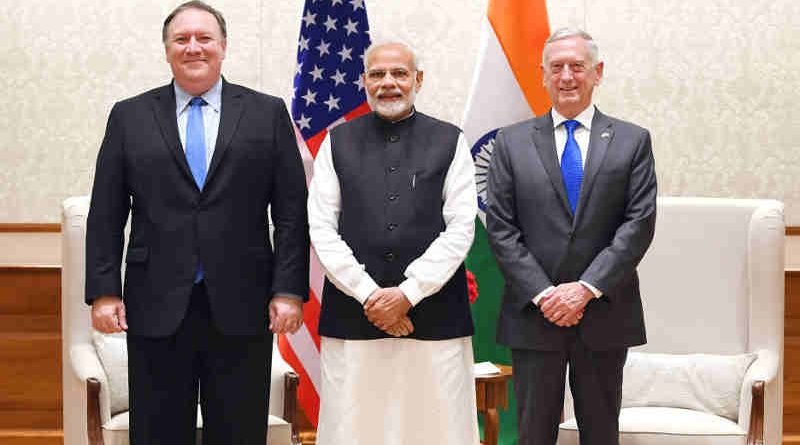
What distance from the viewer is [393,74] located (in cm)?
321

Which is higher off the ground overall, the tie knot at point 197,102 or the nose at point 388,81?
the nose at point 388,81

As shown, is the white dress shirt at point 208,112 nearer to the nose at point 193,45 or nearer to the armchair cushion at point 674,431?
the nose at point 193,45

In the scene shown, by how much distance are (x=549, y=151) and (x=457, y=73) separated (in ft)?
6.08

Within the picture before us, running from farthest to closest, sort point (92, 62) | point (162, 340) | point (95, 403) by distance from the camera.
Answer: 1. point (92, 62)
2. point (95, 403)
3. point (162, 340)

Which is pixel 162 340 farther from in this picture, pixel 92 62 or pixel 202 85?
pixel 92 62

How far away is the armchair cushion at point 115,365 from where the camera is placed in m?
3.83

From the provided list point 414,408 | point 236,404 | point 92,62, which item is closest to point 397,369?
point 414,408

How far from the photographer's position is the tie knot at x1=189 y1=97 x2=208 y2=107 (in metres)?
3.14

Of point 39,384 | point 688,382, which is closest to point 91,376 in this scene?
point 39,384

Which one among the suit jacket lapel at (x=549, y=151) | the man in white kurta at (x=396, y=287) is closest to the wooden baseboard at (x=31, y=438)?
the man in white kurta at (x=396, y=287)

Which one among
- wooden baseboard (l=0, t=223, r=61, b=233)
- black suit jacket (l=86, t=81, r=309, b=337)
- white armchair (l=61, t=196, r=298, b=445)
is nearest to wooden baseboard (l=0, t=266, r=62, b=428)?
wooden baseboard (l=0, t=223, r=61, b=233)

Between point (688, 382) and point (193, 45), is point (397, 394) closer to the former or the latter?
point (193, 45)

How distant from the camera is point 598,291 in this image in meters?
3.18

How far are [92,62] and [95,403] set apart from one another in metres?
2.01
